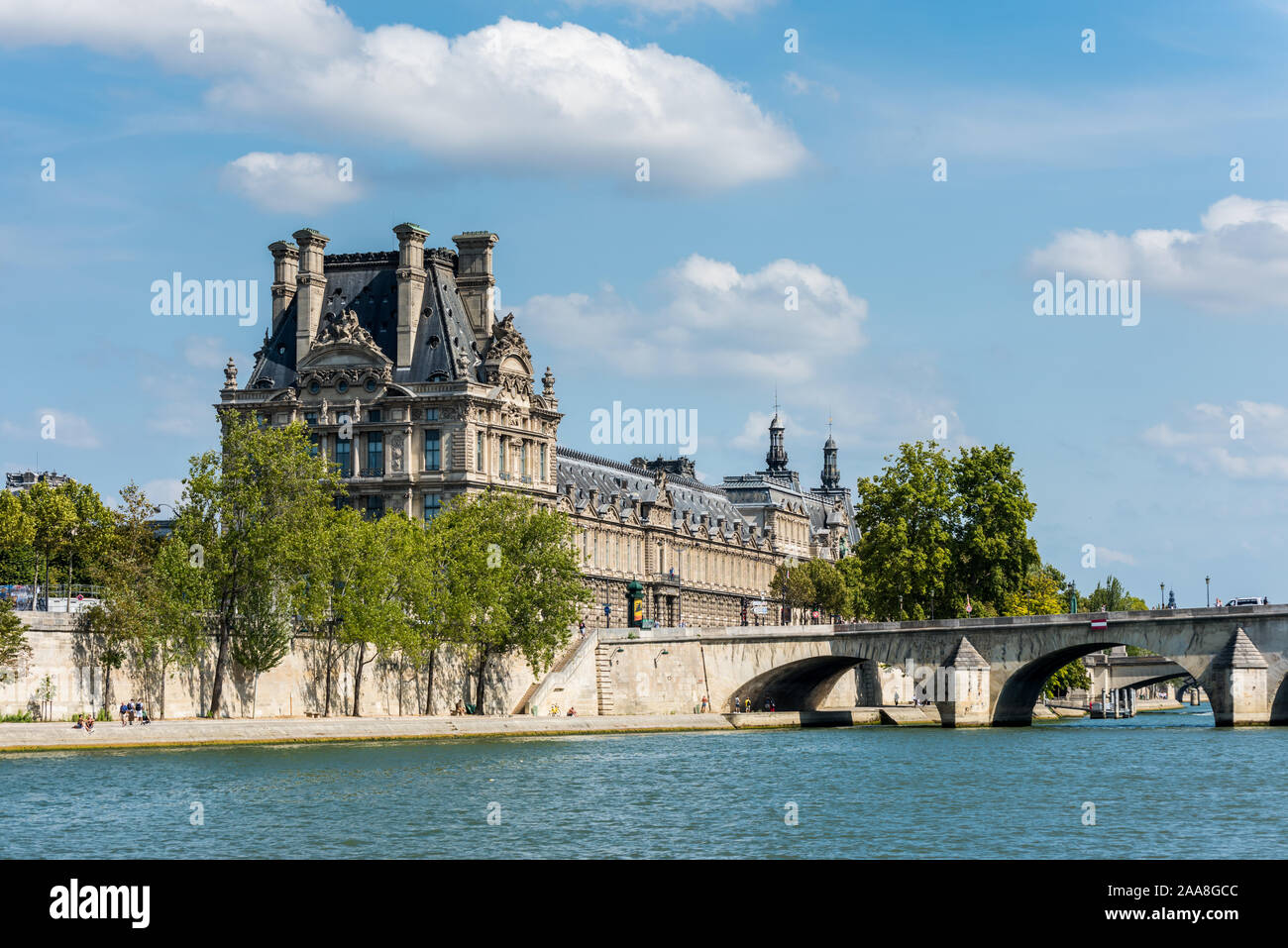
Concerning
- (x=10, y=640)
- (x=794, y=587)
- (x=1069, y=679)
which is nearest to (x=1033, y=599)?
(x=1069, y=679)

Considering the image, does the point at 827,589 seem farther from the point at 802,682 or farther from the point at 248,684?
the point at 248,684

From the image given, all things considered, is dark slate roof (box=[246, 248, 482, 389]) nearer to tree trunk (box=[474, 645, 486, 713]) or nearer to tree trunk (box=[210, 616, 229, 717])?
tree trunk (box=[474, 645, 486, 713])

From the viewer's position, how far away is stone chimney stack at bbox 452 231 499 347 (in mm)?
117938

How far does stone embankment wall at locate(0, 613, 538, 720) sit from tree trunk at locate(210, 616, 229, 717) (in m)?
0.54

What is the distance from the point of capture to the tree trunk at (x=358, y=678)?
3403 inches

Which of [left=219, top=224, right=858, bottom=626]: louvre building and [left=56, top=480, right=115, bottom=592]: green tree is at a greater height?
[left=219, top=224, right=858, bottom=626]: louvre building

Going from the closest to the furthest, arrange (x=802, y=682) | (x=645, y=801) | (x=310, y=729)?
1. (x=645, y=801)
2. (x=310, y=729)
3. (x=802, y=682)

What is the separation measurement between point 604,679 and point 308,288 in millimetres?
37155

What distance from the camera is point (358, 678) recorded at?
86.6 m

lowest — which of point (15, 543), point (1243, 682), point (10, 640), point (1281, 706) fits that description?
point (1281, 706)

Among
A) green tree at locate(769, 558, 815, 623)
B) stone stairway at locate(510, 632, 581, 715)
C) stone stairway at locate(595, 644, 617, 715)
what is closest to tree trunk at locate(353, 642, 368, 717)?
stone stairway at locate(510, 632, 581, 715)
